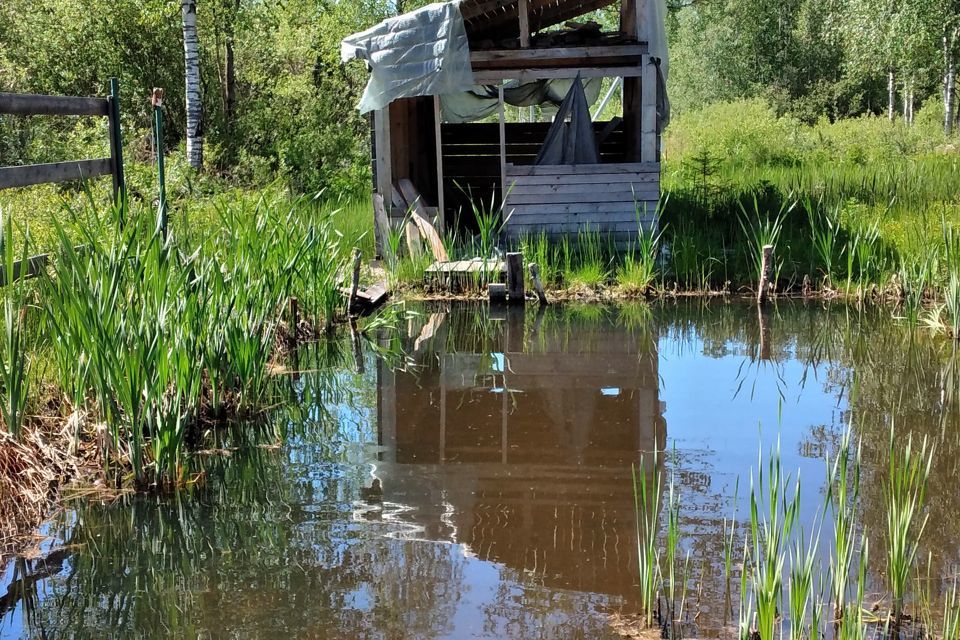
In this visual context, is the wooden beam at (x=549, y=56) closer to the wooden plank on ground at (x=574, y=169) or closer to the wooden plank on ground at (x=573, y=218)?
the wooden plank on ground at (x=574, y=169)

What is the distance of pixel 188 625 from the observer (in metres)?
3.88

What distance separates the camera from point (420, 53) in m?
11.8

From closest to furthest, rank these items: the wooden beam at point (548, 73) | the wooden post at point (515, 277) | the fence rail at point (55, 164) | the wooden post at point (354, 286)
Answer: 1. the fence rail at point (55, 164)
2. the wooden post at point (354, 286)
3. the wooden post at point (515, 277)
4. the wooden beam at point (548, 73)

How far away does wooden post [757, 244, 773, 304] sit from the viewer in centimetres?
1005

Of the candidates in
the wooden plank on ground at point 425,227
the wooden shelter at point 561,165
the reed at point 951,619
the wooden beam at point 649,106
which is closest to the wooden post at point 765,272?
the wooden shelter at point 561,165

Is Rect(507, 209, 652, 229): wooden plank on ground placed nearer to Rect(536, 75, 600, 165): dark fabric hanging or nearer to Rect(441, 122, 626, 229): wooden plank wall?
Rect(536, 75, 600, 165): dark fabric hanging

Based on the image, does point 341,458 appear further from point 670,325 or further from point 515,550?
point 670,325

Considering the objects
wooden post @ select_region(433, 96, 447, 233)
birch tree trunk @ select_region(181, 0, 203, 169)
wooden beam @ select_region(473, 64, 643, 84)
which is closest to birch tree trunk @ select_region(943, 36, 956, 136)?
wooden beam @ select_region(473, 64, 643, 84)

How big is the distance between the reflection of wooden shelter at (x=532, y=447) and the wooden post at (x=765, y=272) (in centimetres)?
195

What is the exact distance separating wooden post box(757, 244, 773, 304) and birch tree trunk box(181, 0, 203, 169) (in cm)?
1043

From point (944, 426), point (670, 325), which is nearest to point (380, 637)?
point (944, 426)

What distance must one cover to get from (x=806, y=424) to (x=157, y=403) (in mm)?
3708

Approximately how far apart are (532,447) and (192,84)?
1305 cm

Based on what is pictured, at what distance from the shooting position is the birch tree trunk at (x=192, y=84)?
16.5 meters
